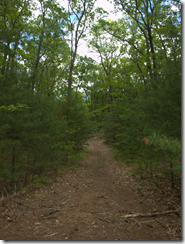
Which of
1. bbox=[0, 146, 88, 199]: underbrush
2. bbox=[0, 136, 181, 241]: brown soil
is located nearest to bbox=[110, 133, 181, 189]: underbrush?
bbox=[0, 136, 181, 241]: brown soil

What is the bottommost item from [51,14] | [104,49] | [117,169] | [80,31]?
[117,169]

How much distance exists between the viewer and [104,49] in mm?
21250

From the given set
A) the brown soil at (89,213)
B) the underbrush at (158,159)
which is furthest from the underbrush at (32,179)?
the underbrush at (158,159)

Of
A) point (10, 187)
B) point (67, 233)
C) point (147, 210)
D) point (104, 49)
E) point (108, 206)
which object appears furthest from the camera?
point (104, 49)

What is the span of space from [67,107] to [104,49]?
1484 cm

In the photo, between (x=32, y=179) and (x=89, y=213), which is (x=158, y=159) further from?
(x=32, y=179)

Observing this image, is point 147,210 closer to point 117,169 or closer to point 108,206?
point 108,206

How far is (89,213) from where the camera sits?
4582 mm

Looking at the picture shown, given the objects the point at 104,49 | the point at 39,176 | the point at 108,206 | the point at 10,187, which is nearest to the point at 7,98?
the point at 10,187

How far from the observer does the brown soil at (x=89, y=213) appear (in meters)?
3.50

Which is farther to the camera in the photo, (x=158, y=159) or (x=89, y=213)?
(x=158, y=159)

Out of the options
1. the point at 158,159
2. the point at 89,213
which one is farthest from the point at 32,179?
the point at 158,159

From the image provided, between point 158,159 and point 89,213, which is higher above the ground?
point 158,159

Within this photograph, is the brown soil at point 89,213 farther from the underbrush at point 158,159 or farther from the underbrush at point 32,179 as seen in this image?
the underbrush at point 158,159
